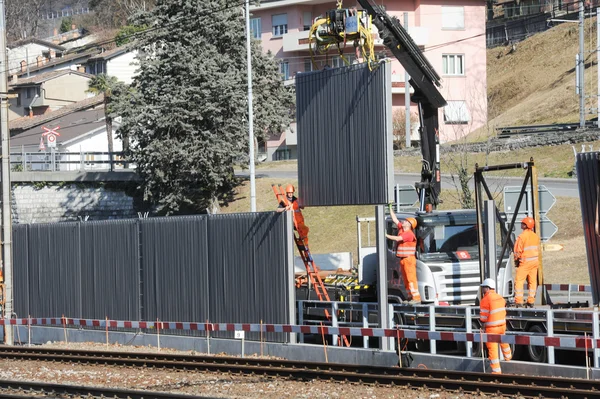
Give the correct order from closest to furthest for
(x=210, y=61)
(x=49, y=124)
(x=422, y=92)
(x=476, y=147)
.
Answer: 1. (x=422, y=92)
2. (x=210, y=61)
3. (x=476, y=147)
4. (x=49, y=124)

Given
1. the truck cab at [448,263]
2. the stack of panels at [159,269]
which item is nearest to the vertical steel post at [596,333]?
the truck cab at [448,263]

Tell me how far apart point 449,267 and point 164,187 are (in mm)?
30346

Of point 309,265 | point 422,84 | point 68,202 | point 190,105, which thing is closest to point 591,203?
point 422,84

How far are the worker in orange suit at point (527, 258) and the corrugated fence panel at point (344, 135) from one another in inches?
95.2

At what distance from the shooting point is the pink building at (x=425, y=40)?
66688 mm

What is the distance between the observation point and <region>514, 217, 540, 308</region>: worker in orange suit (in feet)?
54.9

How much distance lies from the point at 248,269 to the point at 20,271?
32.5 feet

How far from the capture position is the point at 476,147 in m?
50.8

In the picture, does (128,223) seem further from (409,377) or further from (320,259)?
(409,377)

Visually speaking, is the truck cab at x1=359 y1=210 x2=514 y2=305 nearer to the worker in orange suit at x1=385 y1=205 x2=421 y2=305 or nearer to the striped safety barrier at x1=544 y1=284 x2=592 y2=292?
the worker in orange suit at x1=385 y1=205 x2=421 y2=305

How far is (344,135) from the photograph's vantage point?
1822cm

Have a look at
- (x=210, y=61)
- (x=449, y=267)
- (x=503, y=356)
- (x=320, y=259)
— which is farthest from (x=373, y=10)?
(x=210, y=61)

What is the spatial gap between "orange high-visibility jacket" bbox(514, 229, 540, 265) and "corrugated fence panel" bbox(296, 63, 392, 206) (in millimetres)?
2408

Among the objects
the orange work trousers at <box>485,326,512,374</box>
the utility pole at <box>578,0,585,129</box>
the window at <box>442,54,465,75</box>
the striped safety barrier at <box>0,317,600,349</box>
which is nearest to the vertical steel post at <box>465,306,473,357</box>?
the striped safety barrier at <box>0,317,600,349</box>
